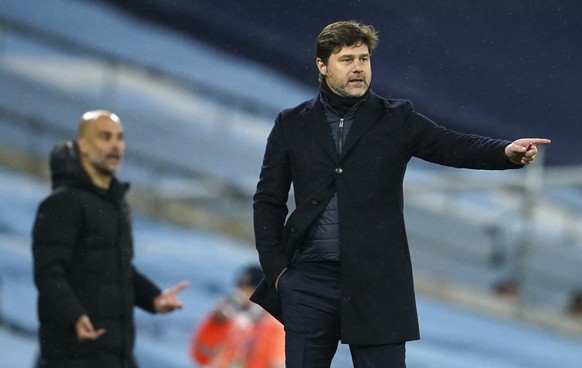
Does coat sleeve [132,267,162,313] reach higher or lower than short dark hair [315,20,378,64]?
lower

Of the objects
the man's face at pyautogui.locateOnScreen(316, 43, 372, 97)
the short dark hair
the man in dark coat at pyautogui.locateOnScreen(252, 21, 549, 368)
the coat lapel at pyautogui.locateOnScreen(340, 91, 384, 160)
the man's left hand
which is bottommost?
the man's left hand

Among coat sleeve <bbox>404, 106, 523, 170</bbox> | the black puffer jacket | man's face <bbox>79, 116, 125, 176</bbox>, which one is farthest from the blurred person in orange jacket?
coat sleeve <bbox>404, 106, 523, 170</bbox>

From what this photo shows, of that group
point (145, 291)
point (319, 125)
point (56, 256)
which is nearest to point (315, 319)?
point (319, 125)

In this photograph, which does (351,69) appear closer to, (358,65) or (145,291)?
(358,65)

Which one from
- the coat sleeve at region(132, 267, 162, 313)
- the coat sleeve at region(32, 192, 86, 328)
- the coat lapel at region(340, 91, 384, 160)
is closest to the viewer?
the coat lapel at region(340, 91, 384, 160)

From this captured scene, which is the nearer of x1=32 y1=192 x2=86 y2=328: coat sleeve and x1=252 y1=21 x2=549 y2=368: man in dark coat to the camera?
x1=252 y1=21 x2=549 y2=368: man in dark coat

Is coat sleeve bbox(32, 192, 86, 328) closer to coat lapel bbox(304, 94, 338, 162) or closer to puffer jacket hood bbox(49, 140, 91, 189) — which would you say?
puffer jacket hood bbox(49, 140, 91, 189)

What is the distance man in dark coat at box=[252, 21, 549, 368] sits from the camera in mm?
2918

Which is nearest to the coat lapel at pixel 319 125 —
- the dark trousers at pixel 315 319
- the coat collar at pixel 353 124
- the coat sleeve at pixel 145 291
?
the coat collar at pixel 353 124

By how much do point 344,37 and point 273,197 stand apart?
395 millimetres

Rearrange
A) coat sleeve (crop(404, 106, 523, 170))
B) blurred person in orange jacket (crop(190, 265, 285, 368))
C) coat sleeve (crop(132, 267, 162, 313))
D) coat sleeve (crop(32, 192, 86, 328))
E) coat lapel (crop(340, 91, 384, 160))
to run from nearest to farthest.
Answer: coat sleeve (crop(404, 106, 523, 170))
coat lapel (crop(340, 91, 384, 160))
coat sleeve (crop(32, 192, 86, 328))
coat sleeve (crop(132, 267, 162, 313))
blurred person in orange jacket (crop(190, 265, 285, 368))

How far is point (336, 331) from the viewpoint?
9.78ft

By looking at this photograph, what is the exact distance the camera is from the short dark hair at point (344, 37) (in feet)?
9.62

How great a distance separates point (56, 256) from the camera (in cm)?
406
